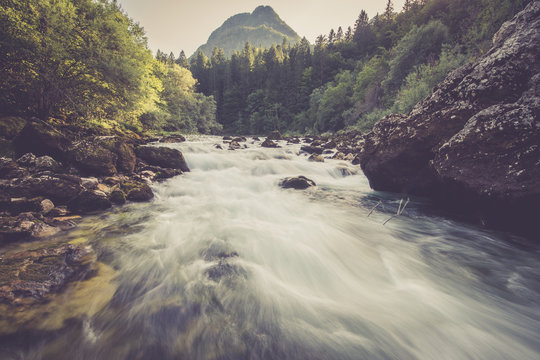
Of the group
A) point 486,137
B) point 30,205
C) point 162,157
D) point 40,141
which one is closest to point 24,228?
point 30,205

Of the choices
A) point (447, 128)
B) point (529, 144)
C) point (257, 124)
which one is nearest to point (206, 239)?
point (529, 144)

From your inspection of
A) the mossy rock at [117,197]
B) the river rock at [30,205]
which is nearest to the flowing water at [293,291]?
the mossy rock at [117,197]

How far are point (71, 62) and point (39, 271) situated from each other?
9.40 meters

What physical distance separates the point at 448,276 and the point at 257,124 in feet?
168

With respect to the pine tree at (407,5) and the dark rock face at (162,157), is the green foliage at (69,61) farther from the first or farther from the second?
the pine tree at (407,5)

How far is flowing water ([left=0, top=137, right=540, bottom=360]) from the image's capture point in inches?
75.0

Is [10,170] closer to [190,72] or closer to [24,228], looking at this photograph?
[24,228]

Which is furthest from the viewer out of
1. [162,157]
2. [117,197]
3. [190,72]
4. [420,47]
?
[190,72]

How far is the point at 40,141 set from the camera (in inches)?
227

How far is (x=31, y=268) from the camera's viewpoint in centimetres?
248

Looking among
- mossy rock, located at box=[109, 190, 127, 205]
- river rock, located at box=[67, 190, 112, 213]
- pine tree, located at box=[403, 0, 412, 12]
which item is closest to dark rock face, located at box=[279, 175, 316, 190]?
mossy rock, located at box=[109, 190, 127, 205]

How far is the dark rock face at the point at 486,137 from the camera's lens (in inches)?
123

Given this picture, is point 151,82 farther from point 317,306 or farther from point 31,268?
point 317,306

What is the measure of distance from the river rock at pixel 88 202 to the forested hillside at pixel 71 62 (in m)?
6.31
